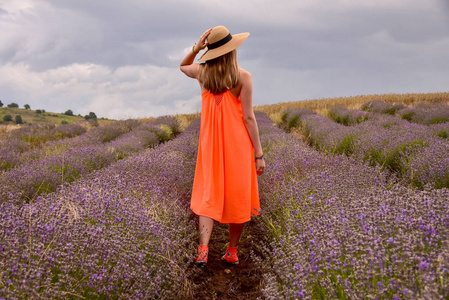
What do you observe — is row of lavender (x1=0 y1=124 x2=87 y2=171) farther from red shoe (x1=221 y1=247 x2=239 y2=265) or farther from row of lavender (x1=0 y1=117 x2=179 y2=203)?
red shoe (x1=221 y1=247 x2=239 y2=265)

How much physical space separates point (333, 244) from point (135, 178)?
247 cm

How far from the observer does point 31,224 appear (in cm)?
204

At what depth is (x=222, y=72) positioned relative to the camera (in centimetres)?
277

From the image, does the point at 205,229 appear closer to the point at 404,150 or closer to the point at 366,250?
the point at 366,250

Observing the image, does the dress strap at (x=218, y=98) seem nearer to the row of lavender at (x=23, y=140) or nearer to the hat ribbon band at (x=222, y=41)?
the hat ribbon band at (x=222, y=41)

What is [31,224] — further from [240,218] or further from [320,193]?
[320,193]

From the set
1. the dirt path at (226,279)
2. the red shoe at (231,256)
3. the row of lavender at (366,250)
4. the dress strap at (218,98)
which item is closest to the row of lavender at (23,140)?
the dirt path at (226,279)

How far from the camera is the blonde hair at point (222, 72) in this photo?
274 cm

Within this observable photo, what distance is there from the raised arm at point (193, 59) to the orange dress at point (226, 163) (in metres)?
0.30

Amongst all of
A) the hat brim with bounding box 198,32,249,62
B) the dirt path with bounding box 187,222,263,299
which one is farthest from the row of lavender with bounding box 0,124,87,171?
the hat brim with bounding box 198,32,249,62

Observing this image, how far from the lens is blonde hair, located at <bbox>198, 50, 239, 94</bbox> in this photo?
9.00 feet

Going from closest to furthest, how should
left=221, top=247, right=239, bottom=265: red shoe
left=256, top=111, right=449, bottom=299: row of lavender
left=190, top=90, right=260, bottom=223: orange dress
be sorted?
left=256, top=111, right=449, bottom=299: row of lavender → left=190, top=90, right=260, bottom=223: orange dress → left=221, top=247, right=239, bottom=265: red shoe

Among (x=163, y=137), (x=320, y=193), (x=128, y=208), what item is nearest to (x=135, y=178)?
(x=128, y=208)

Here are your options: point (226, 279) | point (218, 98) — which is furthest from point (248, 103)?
point (226, 279)
